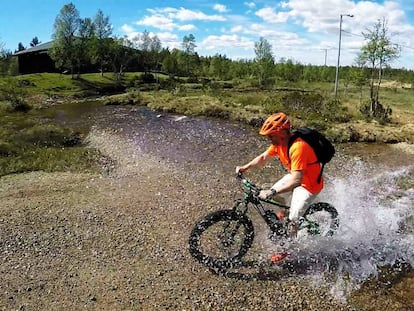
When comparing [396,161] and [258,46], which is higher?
[258,46]

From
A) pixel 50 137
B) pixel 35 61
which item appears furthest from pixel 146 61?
pixel 50 137

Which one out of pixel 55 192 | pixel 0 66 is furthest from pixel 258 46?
pixel 55 192

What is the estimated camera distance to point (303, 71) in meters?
121

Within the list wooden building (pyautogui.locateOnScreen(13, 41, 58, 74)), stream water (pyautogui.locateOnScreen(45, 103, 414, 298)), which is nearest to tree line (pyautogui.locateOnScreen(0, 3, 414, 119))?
wooden building (pyautogui.locateOnScreen(13, 41, 58, 74))

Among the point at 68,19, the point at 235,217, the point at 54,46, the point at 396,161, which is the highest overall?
the point at 68,19

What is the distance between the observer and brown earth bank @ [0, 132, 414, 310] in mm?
8453

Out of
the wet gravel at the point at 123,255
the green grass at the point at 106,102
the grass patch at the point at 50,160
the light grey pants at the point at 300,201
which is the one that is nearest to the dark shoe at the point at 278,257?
the wet gravel at the point at 123,255

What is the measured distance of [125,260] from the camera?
10047 millimetres

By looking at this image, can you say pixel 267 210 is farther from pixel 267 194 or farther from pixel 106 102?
pixel 106 102

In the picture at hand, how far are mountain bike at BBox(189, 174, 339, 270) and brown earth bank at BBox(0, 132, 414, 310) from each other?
0.43 m

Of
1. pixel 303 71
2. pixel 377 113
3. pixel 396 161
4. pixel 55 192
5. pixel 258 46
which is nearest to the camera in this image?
pixel 55 192

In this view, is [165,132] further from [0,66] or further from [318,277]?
[0,66]

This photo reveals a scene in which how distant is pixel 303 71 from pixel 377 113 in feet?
289

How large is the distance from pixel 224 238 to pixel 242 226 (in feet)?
1.95
